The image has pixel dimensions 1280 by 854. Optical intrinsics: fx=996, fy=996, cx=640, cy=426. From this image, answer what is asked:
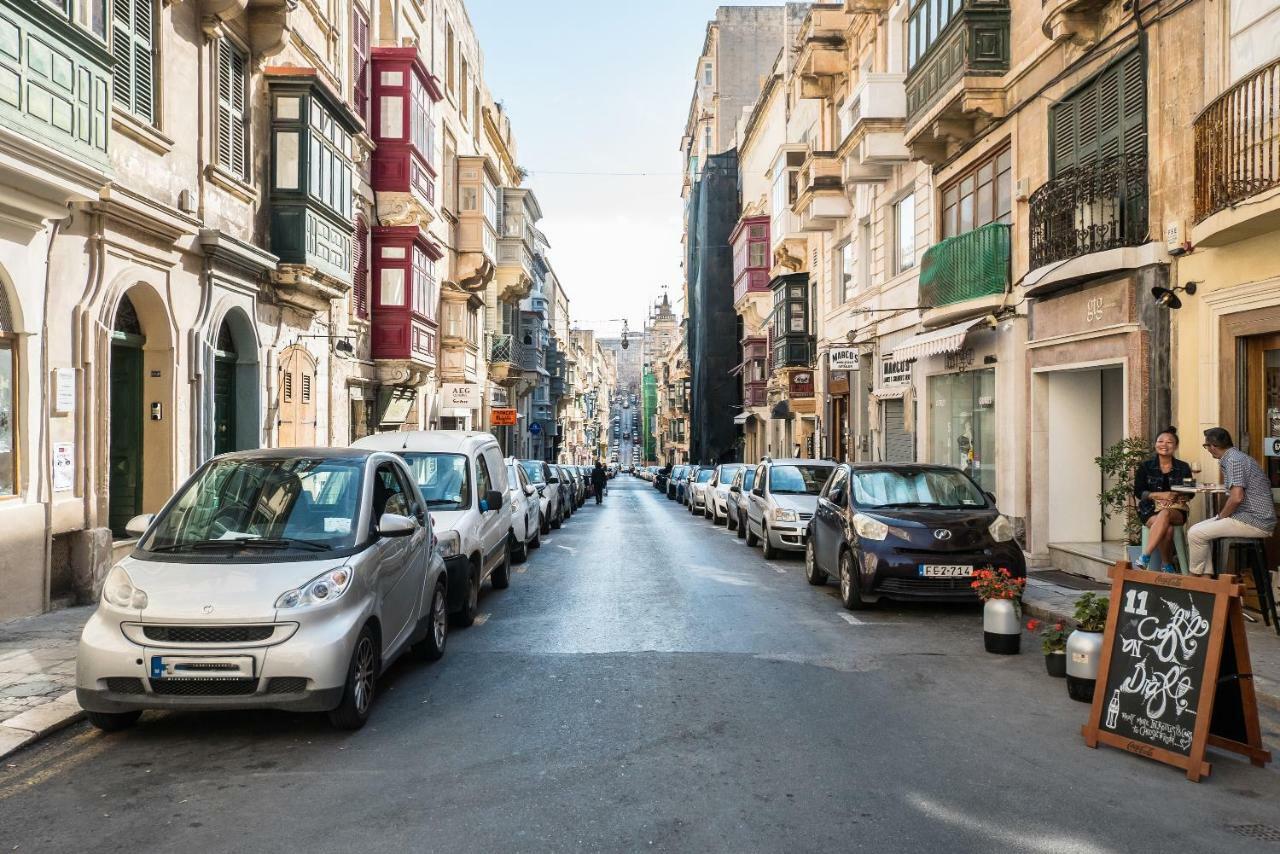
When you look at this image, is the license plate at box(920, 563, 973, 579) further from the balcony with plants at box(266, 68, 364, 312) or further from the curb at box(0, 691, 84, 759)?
the balcony with plants at box(266, 68, 364, 312)

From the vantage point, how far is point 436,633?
A: 26.1 ft

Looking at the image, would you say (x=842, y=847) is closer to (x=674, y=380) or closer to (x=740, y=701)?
(x=740, y=701)

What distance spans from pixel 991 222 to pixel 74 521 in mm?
14074

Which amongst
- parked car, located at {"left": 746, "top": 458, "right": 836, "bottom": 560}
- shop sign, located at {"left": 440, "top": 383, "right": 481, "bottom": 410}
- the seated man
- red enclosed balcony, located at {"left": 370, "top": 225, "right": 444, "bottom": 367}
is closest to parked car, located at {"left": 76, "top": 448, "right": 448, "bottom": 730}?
the seated man

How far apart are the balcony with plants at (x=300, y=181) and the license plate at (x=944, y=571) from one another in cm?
1161

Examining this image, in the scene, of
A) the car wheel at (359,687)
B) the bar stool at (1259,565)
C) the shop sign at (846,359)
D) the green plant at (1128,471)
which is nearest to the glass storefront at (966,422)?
the shop sign at (846,359)

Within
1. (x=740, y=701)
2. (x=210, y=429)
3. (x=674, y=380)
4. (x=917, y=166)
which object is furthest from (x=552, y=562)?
(x=674, y=380)

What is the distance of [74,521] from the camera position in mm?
10820

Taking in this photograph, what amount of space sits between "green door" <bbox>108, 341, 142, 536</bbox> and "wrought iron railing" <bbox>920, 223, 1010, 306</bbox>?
12.8 meters

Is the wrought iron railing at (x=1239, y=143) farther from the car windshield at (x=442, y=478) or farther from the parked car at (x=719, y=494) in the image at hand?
the parked car at (x=719, y=494)

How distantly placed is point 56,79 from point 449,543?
19.3ft

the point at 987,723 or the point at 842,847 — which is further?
the point at 987,723

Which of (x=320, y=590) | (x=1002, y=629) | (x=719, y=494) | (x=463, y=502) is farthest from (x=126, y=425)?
(x=719, y=494)

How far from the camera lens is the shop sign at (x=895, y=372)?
21.1 metres
